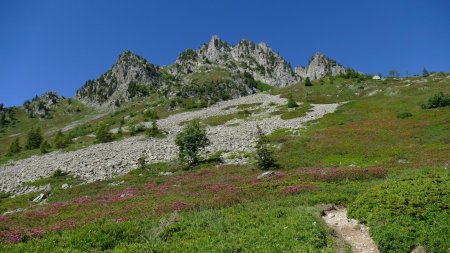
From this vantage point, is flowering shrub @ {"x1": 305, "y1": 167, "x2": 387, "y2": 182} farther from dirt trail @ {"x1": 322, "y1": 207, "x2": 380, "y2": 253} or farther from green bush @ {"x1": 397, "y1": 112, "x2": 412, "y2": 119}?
green bush @ {"x1": 397, "y1": 112, "x2": 412, "y2": 119}

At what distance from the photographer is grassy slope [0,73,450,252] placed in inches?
600

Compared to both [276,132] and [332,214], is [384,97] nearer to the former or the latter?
[276,132]

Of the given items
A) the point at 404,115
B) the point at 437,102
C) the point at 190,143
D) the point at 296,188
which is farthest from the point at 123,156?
the point at 437,102

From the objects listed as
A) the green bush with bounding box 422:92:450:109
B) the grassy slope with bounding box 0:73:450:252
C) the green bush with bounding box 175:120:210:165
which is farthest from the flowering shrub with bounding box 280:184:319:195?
the green bush with bounding box 422:92:450:109

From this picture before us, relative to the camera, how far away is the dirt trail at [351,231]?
1416 cm

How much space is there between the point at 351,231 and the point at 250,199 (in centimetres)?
858

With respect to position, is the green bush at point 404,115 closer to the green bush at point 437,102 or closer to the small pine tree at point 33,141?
the green bush at point 437,102

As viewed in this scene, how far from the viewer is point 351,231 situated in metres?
15.8

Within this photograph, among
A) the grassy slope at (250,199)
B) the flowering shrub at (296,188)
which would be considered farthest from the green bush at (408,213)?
the flowering shrub at (296,188)

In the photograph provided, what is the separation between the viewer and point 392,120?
182 feet

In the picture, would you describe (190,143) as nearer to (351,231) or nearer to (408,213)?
(351,231)

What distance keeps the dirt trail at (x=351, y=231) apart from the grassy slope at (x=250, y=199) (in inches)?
20.1

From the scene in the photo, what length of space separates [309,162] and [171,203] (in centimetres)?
1857

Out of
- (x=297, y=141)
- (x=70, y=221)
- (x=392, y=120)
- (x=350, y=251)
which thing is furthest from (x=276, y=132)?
(x=350, y=251)
